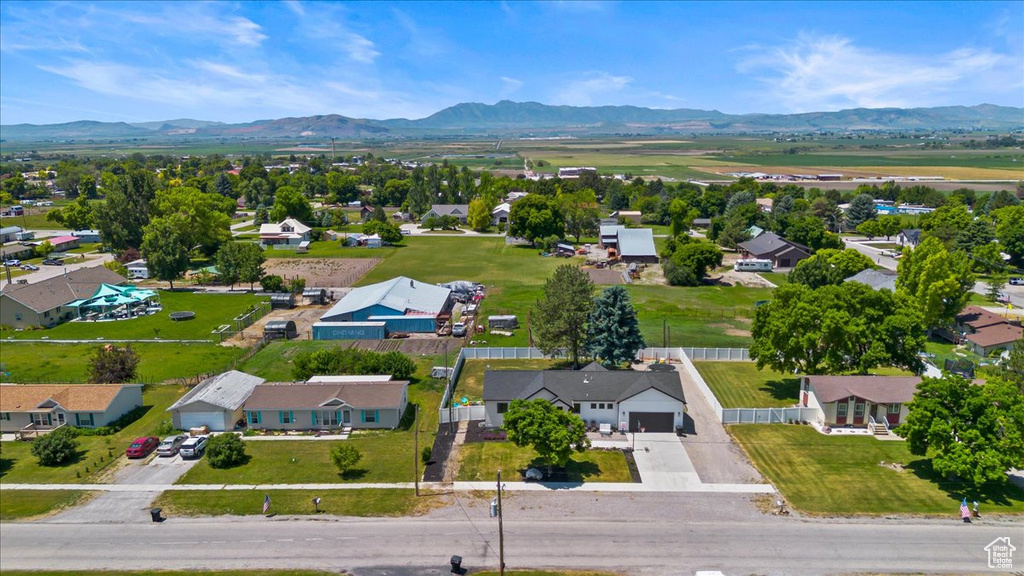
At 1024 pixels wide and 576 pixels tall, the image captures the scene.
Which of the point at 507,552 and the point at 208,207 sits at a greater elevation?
the point at 208,207

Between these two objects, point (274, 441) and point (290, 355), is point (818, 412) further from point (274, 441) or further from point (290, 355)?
point (290, 355)

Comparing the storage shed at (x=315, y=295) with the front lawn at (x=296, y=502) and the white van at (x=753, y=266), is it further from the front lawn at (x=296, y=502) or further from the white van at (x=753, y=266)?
the white van at (x=753, y=266)

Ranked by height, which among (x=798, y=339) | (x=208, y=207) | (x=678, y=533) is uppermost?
(x=208, y=207)

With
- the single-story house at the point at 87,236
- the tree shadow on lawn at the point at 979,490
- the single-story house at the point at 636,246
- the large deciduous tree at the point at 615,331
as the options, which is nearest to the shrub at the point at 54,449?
the large deciduous tree at the point at 615,331

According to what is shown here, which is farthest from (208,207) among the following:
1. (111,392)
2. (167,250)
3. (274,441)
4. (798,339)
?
(798,339)

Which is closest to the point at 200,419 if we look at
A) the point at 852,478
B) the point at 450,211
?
the point at 852,478

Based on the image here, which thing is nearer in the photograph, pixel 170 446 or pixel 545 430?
pixel 545 430

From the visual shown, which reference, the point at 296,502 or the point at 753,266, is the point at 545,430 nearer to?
the point at 296,502
